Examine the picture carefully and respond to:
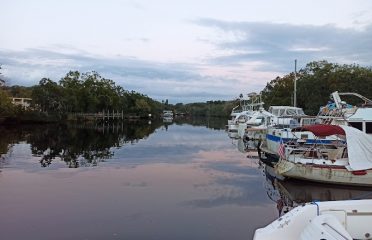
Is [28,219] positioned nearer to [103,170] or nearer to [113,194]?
[113,194]

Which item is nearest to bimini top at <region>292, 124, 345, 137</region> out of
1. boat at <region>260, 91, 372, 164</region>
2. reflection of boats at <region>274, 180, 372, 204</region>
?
reflection of boats at <region>274, 180, 372, 204</region>

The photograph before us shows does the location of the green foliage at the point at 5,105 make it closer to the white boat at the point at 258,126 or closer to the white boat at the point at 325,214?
the white boat at the point at 258,126

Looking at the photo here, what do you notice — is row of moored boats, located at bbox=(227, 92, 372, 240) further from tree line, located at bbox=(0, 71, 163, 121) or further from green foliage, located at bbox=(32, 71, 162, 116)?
green foliage, located at bbox=(32, 71, 162, 116)

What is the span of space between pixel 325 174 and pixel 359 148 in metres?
1.89

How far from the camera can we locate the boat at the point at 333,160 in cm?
1767

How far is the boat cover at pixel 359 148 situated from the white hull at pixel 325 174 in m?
0.45

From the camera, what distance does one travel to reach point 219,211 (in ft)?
47.4

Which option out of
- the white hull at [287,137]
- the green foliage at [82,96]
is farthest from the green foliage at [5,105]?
the white hull at [287,137]

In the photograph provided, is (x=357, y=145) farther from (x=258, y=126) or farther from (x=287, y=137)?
(x=258, y=126)

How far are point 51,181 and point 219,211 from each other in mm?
9069

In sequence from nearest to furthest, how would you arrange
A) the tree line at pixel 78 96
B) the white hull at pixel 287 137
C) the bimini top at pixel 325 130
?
1. the bimini top at pixel 325 130
2. the white hull at pixel 287 137
3. the tree line at pixel 78 96

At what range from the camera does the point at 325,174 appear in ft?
61.3

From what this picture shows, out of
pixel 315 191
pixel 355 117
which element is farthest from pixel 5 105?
pixel 315 191

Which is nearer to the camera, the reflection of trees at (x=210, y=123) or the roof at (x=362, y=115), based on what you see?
the roof at (x=362, y=115)
